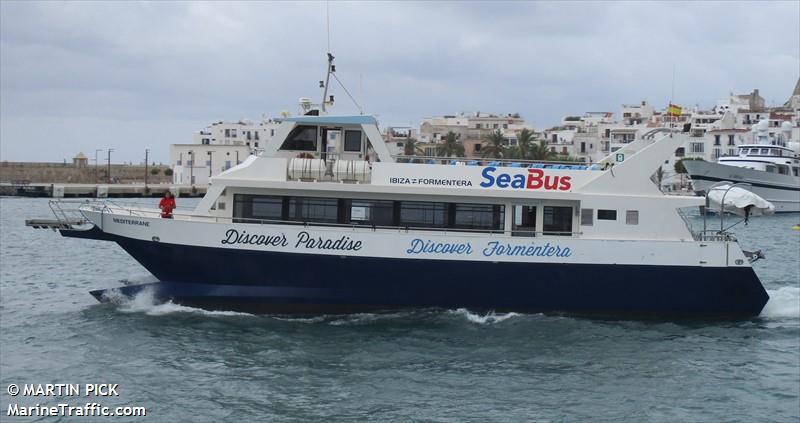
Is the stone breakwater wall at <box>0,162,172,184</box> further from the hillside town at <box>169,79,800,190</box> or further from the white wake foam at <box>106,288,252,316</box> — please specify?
the white wake foam at <box>106,288,252,316</box>

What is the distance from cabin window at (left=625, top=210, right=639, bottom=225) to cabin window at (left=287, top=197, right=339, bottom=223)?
616 centimetres

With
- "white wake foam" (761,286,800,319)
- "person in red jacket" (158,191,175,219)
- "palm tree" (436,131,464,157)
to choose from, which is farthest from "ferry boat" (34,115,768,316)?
"palm tree" (436,131,464,157)

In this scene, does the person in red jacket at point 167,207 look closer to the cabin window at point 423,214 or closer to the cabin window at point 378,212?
the cabin window at point 378,212

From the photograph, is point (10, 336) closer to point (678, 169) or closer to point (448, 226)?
point (448, 226)

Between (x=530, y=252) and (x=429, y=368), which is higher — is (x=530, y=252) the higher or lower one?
the higher one

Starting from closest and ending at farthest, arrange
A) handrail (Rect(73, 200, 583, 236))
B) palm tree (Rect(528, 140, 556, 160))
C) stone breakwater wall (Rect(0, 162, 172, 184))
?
handrail (Rect(73, 200, 583, 236)) → palm tree (Rect(528, 140, 556, 160)) → stone breakwater wall (Rect(0, 162, 172, 184))

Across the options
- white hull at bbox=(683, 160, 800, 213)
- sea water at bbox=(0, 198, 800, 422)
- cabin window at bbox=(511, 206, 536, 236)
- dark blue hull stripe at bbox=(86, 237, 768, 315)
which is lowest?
sea water at bbox=(0, 198, 800, 422)

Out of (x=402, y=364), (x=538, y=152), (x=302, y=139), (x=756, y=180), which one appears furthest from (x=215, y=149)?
(x=402, y=364)

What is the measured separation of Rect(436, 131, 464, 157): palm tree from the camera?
7350 centimetres

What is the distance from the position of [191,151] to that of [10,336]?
2605 inches

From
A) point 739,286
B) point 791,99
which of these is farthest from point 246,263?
point 791,99

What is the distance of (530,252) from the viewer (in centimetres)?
1886

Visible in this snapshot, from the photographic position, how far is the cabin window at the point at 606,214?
1948cm

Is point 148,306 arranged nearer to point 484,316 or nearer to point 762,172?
point 484,316
